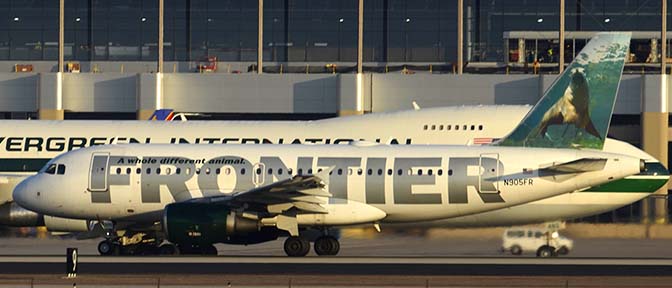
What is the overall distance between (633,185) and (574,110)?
4.80 meters

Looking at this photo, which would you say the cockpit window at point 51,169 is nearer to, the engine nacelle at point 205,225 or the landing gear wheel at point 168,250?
the landing gear wheel at point 168,250

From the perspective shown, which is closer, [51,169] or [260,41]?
[51,169]

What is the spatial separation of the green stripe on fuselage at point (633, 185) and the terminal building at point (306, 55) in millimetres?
26953

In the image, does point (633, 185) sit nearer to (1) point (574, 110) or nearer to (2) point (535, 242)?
(2) point (535, 242)

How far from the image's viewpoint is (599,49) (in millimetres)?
46094

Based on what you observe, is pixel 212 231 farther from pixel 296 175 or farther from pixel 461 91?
pixel 461 91

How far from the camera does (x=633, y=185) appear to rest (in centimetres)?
4856

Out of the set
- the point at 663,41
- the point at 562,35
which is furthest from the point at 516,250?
the point at 663,41

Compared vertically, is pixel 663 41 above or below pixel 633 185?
above

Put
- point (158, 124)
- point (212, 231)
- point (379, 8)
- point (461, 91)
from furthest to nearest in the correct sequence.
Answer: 1. point (379, 8)
2. point (461, 91)
3. point (158, 124)
4. point (212, 231)

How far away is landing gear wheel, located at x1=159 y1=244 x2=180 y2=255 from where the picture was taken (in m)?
45.2

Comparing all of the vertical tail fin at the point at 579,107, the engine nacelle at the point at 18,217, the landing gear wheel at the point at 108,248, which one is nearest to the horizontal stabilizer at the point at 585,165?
the vertical tail fin at the point at 579,107

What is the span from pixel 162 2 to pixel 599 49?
36834 mm

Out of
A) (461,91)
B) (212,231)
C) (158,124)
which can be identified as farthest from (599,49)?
(461,91)
